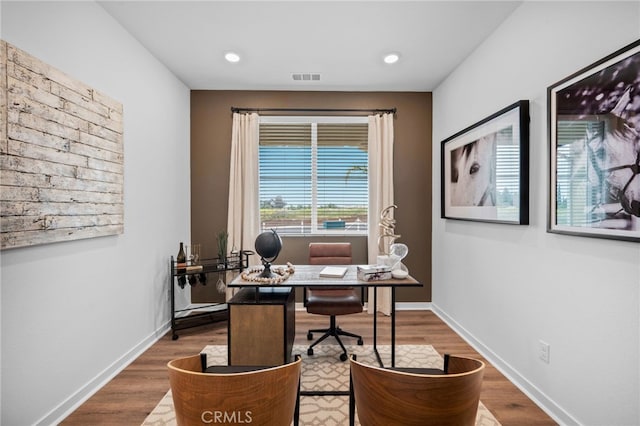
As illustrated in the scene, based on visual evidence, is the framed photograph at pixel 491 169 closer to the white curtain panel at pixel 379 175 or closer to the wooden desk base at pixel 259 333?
the white curtain panel at pixel 379 175

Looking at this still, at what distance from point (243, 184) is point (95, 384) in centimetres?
238

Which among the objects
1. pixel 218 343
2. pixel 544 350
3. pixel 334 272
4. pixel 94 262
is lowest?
pixel 218 343

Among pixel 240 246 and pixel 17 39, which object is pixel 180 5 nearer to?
pixel 17 39

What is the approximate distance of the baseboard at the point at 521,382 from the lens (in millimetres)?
1858

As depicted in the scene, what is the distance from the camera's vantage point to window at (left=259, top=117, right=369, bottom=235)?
398cm

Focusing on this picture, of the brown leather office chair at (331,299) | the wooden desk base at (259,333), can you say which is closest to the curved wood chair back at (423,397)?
the brown leather office chair at (331,299)

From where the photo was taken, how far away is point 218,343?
2.99 metres

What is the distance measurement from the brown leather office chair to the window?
77cm

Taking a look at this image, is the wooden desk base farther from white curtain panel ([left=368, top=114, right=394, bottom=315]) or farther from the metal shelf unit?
white curtain panel ([left=368, top=114, right=394, bottom=315])

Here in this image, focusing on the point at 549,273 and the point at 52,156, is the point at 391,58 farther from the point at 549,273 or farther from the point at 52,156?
the point at 52,156

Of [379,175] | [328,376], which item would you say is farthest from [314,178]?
[328,376]

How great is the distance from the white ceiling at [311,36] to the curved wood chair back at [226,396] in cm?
245

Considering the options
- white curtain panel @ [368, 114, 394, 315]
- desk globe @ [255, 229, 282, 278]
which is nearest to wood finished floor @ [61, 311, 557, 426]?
white curtain panel @ [368, 114, 394, 315]

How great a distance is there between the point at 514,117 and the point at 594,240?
1050 millimetres
